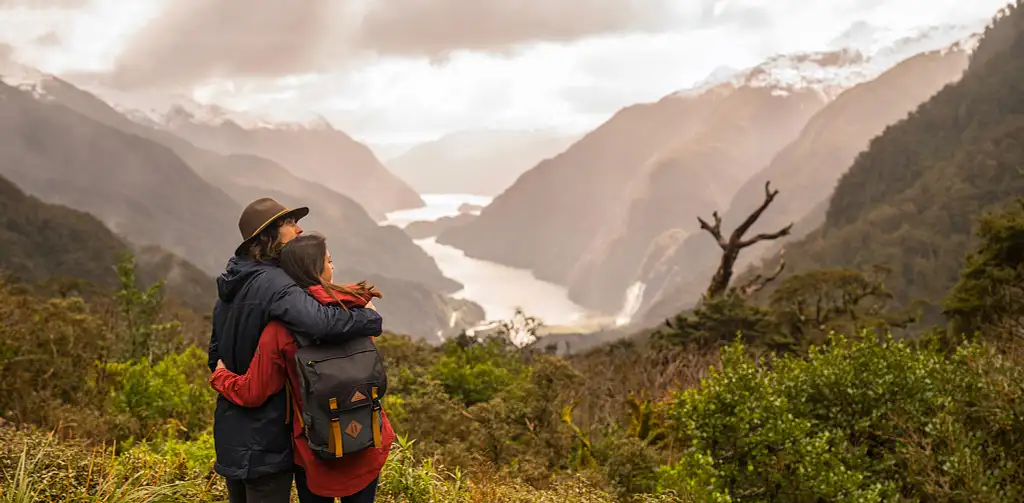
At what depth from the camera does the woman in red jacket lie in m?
2.91

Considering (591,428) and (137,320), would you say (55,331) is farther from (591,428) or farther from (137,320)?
(591,428)

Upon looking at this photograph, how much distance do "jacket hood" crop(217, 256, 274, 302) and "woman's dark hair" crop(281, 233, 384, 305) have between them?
10 cm

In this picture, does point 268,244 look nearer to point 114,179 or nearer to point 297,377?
point 297,377

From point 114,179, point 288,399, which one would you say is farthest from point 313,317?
point 114,179

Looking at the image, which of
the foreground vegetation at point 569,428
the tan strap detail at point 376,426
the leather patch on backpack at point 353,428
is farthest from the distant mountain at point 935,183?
the leather patch on backpack at point 353,428

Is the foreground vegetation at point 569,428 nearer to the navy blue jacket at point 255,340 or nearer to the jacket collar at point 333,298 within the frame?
the navy blue jacket at point 255,340

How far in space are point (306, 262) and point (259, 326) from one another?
1.18 ft

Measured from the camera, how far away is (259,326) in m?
2.97

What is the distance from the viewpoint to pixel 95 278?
196 feet

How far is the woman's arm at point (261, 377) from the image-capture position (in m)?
2.89

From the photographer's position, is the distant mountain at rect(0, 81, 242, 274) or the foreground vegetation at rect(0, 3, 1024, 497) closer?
the foreground vegetation at rect(0, 3, 1024, 497)

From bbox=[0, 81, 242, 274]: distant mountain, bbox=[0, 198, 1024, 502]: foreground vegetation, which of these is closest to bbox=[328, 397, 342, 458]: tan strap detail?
bbox=[0, 198, 1024, 502]: foreground vegetation

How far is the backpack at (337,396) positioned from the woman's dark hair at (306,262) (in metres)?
0.28

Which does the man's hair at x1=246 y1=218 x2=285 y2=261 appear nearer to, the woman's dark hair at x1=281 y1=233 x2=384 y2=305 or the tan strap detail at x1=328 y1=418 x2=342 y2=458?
the woman's dark hair at x1=281 y1=233 x2=384 y2=305
